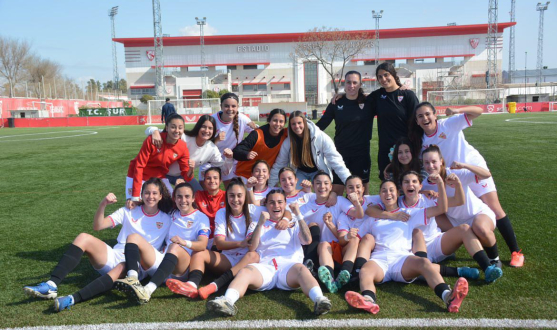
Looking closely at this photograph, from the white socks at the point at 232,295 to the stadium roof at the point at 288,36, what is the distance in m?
58.1

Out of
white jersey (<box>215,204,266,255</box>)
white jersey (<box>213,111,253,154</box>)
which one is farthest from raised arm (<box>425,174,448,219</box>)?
white jersey (<box>213,111,253,154</box>)

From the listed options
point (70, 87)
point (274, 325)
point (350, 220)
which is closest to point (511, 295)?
point (350, 220)

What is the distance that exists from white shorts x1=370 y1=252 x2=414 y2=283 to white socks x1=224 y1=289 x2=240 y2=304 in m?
1.22

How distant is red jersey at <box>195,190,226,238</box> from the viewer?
4.27 metres

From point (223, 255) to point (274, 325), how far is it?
1133 millimetres

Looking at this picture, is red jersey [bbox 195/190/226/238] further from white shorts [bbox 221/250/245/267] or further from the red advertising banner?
the red advertising banner

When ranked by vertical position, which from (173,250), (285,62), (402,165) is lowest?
(173,250)

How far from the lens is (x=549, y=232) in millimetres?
4723

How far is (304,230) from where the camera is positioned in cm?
372

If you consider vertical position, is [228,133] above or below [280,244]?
above

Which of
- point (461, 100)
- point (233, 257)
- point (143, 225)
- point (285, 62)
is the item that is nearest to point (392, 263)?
point (233, 257)

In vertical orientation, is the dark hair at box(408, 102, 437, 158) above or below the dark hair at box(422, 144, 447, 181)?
above

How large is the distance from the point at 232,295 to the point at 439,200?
6.60 ft

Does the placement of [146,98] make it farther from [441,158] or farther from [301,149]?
[441,158]
